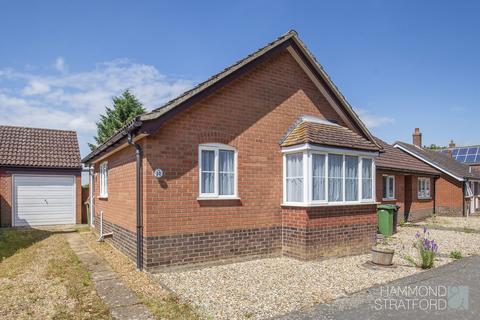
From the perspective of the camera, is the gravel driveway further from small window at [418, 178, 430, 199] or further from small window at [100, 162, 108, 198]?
small window at [418, 178, 430, 199]

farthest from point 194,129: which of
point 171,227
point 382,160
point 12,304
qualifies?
point 382,160

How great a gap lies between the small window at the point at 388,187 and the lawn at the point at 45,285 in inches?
590

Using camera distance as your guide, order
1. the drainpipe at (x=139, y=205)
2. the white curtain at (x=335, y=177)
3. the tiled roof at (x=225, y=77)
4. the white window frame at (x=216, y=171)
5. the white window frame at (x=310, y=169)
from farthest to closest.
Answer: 1. the white curtain at (x=335, y=177)
2. the white window frame at (x=310, y=169)
3. the white window frame at (x=216, y=171)
4. the drainpipe at (x=139, y=205)
5. the tiled roof at (x=225, y=77)

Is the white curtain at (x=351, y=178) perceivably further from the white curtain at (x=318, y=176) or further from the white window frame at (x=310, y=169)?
the white curtain at (x=318, y=176)

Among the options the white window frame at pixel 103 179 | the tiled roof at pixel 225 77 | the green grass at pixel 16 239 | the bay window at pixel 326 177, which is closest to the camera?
the tiled roof at pixel 225 77

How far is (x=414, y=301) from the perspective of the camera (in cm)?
630

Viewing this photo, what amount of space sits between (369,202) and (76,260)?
27.9 feet

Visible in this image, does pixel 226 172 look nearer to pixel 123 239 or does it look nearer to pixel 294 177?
pixel 294 177

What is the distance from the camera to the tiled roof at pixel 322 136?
9.63 metres

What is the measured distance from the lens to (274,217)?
32.8 ft

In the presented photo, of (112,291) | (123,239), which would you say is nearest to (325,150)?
(123,239)

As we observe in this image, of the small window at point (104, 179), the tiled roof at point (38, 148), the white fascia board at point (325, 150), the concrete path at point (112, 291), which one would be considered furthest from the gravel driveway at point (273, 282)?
the tiled roof at point (38, 148)

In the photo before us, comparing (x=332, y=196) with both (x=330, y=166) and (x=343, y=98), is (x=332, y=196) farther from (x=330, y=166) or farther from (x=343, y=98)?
(x=343, y=98)

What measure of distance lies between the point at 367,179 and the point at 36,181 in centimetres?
1529
